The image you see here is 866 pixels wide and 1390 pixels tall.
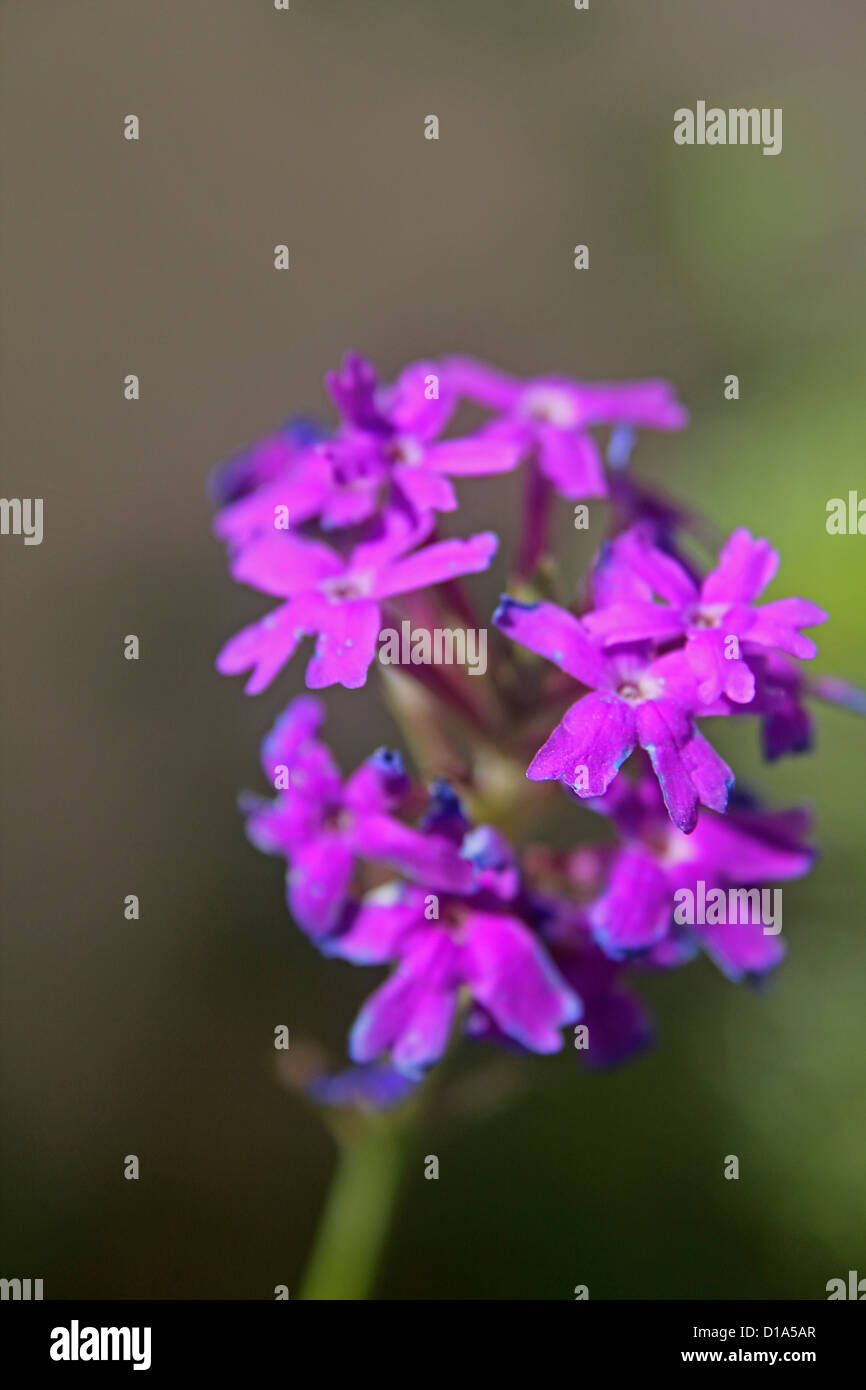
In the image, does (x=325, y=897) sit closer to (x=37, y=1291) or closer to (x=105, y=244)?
(x=37, y=1291)

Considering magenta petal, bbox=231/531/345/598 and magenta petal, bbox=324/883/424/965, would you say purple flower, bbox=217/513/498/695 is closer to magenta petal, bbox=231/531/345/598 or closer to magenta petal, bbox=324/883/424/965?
magenta petal, bbox=231/531/345/598

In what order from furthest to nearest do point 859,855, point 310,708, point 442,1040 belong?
point 859,855, point 310,708, point 442,1040

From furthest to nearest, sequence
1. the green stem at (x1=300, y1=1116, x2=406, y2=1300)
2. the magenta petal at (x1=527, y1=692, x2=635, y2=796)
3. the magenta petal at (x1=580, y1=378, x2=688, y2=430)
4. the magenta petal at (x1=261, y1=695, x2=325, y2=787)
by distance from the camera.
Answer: the green stem at (x1=300, y1=1116, x2=406, y2=1300)
the magenta petal at (x1=580, y1=378, x2=688, y2=430)
the magenta petal at (x1=261, y1=695, x2=325, y2=787)
the magenta petal at (x1=527, y1=692, x2=635, y2=796)

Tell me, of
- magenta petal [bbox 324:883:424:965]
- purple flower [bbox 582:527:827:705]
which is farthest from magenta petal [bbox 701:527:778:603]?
magenta petal [bbox 324:883:424:965]

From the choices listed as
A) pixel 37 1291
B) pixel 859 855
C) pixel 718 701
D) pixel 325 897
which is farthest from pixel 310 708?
pixel 37 1291

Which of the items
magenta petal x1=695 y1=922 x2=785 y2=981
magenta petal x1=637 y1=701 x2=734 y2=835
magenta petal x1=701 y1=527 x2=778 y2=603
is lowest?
magenta petal x1=695 y1=922 x2=785 y2=981

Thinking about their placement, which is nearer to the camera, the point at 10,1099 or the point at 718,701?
the point at 718,701

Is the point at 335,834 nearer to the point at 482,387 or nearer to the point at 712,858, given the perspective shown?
the point at 712,858
